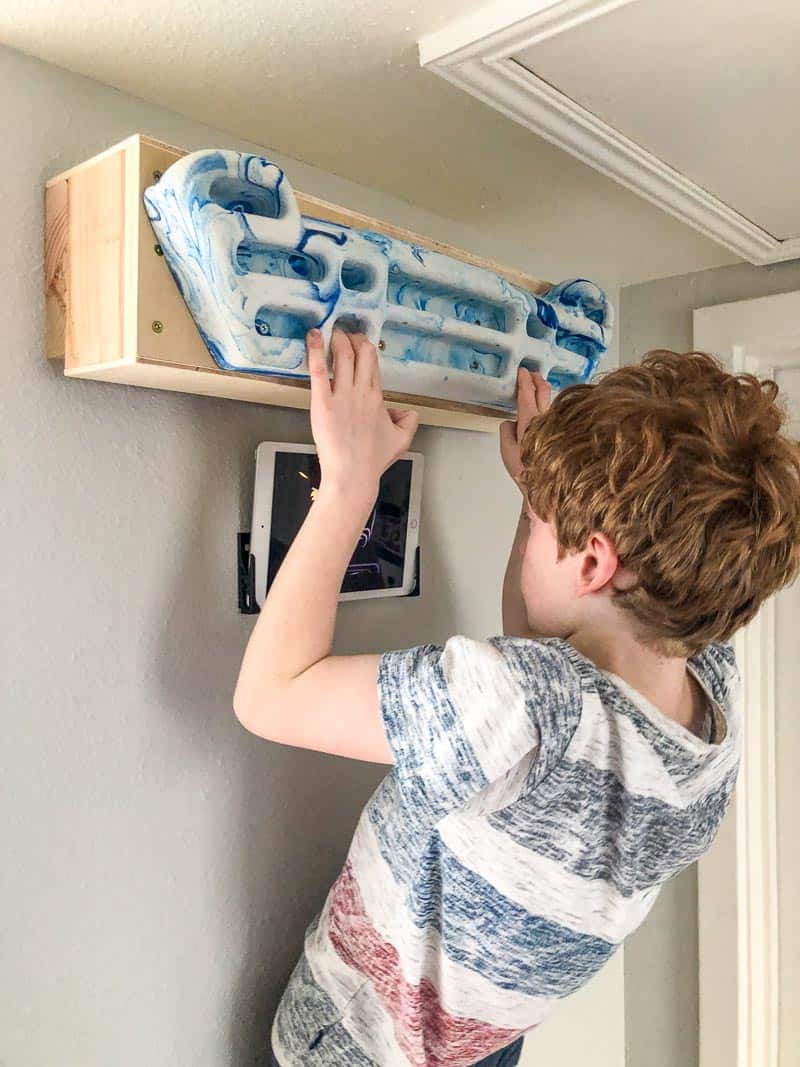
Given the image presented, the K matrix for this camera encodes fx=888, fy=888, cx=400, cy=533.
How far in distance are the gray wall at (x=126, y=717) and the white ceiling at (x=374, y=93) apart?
5 cm

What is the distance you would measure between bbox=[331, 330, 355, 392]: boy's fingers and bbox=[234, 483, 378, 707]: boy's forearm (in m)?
0.10

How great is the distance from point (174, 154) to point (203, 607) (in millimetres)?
423

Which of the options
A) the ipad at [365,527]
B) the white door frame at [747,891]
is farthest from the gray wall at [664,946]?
the ipad at [365,527]

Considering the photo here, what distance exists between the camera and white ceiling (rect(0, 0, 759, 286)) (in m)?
0.70

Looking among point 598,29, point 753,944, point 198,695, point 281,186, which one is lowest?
point 753,944

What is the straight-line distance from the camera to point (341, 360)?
0.78m

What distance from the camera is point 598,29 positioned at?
0.68m

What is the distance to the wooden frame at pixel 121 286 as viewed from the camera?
2.25 ft

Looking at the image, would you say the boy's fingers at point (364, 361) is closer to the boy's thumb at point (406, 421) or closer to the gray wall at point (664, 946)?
the boy's thumb at point (406, 421)

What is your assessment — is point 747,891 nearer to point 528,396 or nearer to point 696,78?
point 528,396

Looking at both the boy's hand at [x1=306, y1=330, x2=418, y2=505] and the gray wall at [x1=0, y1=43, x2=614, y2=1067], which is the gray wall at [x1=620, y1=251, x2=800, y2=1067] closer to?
the gray wall at [x1=0, y1=43, x2=614, y2=1067]

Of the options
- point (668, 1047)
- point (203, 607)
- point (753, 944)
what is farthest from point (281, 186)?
point (668, 1047)

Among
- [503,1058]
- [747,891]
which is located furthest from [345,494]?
[747,891]

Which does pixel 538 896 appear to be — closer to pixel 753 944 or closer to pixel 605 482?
pixel 605 482
